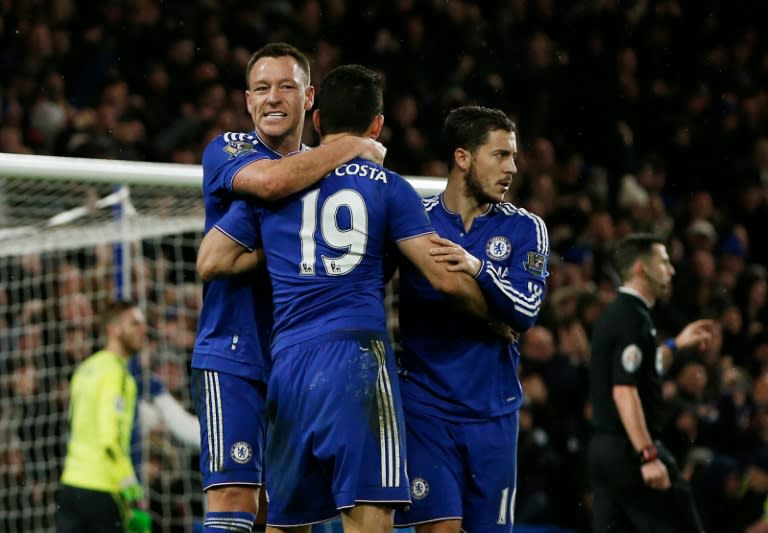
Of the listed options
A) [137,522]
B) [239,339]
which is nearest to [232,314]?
[239,339]

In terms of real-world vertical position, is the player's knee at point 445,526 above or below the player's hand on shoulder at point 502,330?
below

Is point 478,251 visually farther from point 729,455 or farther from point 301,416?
point 729,455

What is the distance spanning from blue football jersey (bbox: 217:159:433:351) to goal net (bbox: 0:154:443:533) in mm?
3955

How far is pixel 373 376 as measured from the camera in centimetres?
381

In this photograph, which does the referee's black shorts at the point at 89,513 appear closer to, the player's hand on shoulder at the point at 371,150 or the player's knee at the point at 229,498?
the player's knee at the point at 229,498

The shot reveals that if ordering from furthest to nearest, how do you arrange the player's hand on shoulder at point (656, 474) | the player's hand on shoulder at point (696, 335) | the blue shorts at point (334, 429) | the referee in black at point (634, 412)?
the player's hand on shoulder at point (696, 335)
the referee in black at point (634, 412)
the player's hand on shoulder at point (656, 474)
the blue shorts at point (334, 429)

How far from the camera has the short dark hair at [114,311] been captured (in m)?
7.16

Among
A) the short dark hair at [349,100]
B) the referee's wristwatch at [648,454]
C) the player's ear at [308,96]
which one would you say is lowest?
the referee's wristwatch at [648,454]

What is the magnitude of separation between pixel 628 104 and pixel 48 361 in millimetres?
8131

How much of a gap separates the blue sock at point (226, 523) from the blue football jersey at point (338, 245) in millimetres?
645

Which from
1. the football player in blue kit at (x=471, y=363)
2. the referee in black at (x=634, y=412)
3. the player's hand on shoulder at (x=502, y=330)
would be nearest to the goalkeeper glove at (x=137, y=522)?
the referee in black at (x=634, y=412)

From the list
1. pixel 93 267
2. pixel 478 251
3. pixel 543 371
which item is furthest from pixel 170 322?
pixel 478 251

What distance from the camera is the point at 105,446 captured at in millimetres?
6969

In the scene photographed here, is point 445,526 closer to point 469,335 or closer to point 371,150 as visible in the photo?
point 469,335
